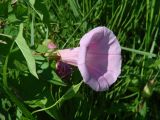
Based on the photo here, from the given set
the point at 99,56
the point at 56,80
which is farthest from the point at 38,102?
the point at 99,56

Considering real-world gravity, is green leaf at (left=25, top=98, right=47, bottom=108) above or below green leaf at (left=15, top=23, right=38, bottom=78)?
below

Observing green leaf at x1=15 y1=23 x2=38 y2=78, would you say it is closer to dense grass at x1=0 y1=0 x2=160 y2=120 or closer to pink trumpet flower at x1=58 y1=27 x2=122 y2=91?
dense grass at x1=0 y1=0 x2=160 y2=120

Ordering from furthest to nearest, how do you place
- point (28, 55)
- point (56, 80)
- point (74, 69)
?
point (74, 69) < point (56, 80) < point (28, 55)

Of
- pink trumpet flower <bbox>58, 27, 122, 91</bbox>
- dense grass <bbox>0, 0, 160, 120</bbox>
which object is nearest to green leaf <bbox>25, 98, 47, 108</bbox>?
dense grass <bbox>0, 0, 160, 120</bbox>

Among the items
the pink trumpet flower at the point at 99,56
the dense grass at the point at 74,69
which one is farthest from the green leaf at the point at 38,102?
the pink trumpet flower at the point at 99,56

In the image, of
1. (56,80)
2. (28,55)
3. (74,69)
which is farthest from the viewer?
(74,69)

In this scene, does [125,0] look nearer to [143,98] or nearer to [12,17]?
[143,98]

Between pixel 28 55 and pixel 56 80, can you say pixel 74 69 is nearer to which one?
pixel 56 80
